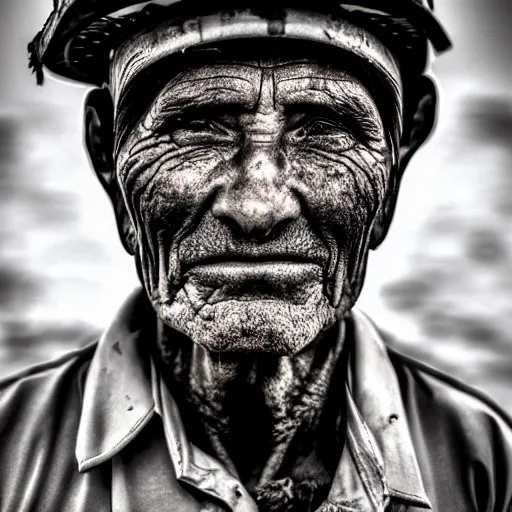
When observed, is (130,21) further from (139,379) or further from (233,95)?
(139,379)

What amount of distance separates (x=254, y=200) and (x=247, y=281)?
17 centimetres

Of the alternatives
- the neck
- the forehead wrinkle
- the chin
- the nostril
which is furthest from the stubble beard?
the forehead wrinkle

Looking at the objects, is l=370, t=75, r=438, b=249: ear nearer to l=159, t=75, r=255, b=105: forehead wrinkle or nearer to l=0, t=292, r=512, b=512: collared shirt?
l=0, t=292, r=512, b=512: collared shirt

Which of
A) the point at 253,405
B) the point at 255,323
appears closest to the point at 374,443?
the point at 253,405

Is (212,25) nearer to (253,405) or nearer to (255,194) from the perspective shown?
(255,194)

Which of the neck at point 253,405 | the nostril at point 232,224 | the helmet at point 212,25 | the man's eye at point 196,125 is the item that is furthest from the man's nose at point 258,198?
the neck at point 253,405

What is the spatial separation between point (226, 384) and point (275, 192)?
0.53 meters

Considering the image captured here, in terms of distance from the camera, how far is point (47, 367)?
2471mm

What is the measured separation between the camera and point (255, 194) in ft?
6.50

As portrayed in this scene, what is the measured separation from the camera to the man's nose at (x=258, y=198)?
1.97 meters

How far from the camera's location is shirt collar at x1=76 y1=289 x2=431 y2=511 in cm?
212

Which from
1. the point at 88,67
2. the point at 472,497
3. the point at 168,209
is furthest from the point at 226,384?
the point at 88,67

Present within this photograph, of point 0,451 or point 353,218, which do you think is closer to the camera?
point 353,218

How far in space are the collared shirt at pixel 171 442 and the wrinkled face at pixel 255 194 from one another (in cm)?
23
